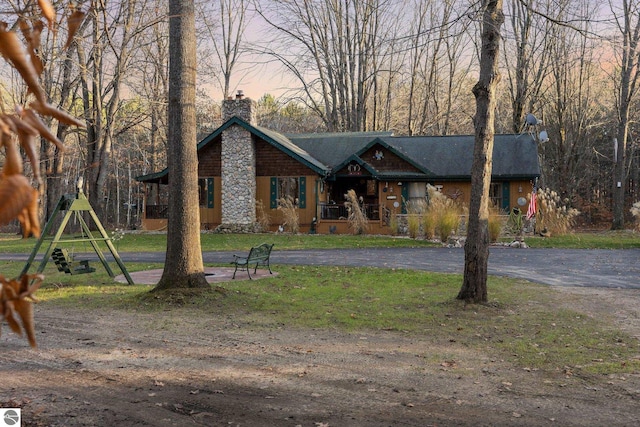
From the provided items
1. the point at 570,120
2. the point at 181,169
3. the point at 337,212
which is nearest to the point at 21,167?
the point at 181,169

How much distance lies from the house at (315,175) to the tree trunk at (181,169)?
15.8 m

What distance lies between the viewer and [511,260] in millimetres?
14859

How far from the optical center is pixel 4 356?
5715 mm

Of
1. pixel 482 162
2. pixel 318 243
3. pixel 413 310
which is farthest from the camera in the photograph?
Answer: pixel 318 243

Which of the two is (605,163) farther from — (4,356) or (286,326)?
(4,356)

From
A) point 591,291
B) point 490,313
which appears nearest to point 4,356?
point 490,313

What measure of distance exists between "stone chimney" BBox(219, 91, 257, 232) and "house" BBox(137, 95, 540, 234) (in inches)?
1.8

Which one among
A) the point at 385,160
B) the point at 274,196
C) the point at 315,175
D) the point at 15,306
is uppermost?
the point at 385,160

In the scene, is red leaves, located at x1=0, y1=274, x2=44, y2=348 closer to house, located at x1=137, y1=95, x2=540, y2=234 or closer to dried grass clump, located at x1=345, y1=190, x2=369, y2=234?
dried grass clump, located at x1=345, y1=190, x2=369, y2=234

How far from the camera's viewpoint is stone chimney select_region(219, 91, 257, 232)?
1013 inches

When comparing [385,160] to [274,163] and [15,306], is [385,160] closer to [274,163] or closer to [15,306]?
[274,163]

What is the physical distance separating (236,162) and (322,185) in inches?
166

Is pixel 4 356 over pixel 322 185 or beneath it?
beneath

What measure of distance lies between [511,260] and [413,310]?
298 inches
